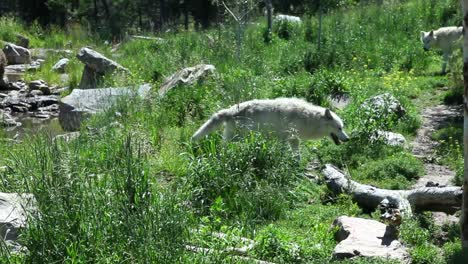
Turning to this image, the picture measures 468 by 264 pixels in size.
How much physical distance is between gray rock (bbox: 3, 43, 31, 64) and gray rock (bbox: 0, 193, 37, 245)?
68.9 feet

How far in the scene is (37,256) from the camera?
18.9ft

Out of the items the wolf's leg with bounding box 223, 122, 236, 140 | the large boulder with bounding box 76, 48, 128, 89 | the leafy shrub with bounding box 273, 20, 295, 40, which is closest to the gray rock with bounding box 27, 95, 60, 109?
the large boulder with bounding box 76, 48, 128, 89

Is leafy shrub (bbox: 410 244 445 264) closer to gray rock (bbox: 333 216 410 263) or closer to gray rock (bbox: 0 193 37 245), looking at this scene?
gray rock (bbox: 333 216 410 263)

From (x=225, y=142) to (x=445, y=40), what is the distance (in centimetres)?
1055

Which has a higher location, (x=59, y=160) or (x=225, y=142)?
(x=59, y=160)

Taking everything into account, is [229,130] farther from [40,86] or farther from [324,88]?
[40,86]

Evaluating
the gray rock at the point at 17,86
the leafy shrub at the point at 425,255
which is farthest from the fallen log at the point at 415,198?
the gray rock at the point at 17,86

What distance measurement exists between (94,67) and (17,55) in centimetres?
829

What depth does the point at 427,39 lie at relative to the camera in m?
18.4

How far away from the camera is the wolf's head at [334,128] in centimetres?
1035

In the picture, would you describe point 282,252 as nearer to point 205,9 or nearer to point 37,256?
point 37,256

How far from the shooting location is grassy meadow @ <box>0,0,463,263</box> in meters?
5.86

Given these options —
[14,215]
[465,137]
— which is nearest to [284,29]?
[465,137]

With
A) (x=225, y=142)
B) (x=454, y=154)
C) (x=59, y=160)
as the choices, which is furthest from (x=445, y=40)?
(x=59, y=160)
